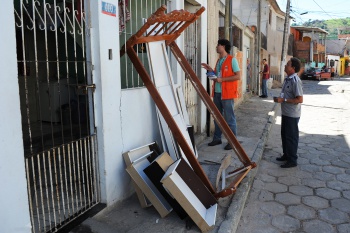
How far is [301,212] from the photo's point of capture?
11.8 feet

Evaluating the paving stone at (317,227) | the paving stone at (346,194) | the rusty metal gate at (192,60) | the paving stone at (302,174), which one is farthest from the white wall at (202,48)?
the paving stone at (317,227)

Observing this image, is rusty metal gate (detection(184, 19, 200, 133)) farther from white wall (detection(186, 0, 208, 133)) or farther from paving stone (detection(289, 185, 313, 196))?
paving stone (detection(289, 185, 313, 196))

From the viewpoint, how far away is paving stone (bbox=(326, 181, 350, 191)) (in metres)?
4.24

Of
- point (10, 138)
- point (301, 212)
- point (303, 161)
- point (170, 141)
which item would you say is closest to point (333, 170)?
point (303, 161)

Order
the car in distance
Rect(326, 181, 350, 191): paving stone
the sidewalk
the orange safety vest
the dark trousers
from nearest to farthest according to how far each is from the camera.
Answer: the sidewalk → Rect(326, 181, 350, 191): paving stone → the dark trousers → the orange safety vest → the car in distance

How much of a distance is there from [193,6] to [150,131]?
3157 millimetres

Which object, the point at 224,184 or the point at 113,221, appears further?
the point at 224,184

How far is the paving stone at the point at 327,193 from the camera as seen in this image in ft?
13.1

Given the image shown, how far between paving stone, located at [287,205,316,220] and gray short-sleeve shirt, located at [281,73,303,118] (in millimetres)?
1552

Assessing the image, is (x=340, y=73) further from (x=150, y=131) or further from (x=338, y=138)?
(x=150, y=131)

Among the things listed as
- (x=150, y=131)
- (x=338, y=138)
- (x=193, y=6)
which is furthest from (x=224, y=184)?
(x=338, y=138)

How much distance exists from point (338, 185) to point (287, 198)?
3.03 ft

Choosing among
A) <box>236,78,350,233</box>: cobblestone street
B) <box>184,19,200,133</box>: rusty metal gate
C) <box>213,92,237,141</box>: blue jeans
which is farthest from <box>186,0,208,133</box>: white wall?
<box>236,78,350,233</box>: cobblestone street

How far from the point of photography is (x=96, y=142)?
3.20 metres
